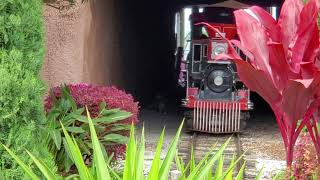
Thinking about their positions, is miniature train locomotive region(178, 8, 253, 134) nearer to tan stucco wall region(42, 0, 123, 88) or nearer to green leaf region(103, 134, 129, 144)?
tan stucco wall region(42, 0, 123, 88)

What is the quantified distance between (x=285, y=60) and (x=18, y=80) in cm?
169

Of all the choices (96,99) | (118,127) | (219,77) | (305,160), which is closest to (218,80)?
(219,77)

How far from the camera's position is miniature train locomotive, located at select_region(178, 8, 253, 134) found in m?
10.3

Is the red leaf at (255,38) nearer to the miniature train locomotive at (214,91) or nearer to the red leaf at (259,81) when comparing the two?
the red leaf at (259,81)

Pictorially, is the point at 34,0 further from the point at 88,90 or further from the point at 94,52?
the point at 94,52

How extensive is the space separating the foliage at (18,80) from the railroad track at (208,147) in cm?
375

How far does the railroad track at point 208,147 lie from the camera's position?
7.57 m

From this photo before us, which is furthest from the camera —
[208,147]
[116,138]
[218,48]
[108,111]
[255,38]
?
[218,48]

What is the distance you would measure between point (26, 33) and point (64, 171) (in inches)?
78.8

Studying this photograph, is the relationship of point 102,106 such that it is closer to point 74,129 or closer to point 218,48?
point 74,129

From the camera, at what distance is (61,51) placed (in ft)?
28.1

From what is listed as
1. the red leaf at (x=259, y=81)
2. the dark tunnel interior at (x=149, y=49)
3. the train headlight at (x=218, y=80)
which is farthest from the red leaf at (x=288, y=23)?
the dark tunnel interior at (x=149, y=49)

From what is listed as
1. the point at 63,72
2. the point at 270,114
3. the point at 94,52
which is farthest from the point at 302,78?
the point at 270,114

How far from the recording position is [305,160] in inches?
156
